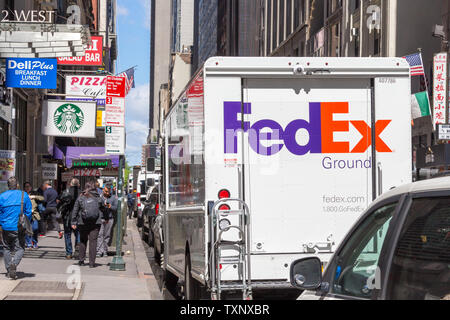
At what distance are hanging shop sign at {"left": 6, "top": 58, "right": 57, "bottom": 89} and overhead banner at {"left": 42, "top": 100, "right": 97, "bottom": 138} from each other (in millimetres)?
3304

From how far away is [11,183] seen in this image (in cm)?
1478

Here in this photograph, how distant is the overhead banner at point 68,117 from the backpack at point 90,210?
270 inches

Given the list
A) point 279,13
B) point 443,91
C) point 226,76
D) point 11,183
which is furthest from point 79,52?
point 279,13

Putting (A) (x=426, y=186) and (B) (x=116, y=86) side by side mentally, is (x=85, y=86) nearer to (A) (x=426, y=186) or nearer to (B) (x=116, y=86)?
(B) (x=116, y=86)

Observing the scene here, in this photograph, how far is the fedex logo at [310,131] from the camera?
956 cm

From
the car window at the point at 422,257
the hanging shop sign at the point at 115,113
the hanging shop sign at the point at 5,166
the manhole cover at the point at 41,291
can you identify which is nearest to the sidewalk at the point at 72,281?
the manhole cover at the point at 41,291

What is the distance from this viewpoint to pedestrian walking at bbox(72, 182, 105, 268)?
706 inches

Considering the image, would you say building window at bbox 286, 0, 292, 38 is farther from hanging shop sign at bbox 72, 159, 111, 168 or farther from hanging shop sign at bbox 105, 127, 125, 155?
hanging shop sign at bbox 105, 127, 125, 155

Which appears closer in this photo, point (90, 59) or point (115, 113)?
point (115, 113)

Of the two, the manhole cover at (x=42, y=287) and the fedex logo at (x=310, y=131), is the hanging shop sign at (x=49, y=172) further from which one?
the fedex logo at (x=310, y=131)

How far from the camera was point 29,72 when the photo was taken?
21.3m

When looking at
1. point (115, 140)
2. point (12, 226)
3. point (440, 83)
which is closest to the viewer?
point (12, 226)

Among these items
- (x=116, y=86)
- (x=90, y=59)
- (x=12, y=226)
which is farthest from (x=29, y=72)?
(x=12, y=226)

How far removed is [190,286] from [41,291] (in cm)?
309
